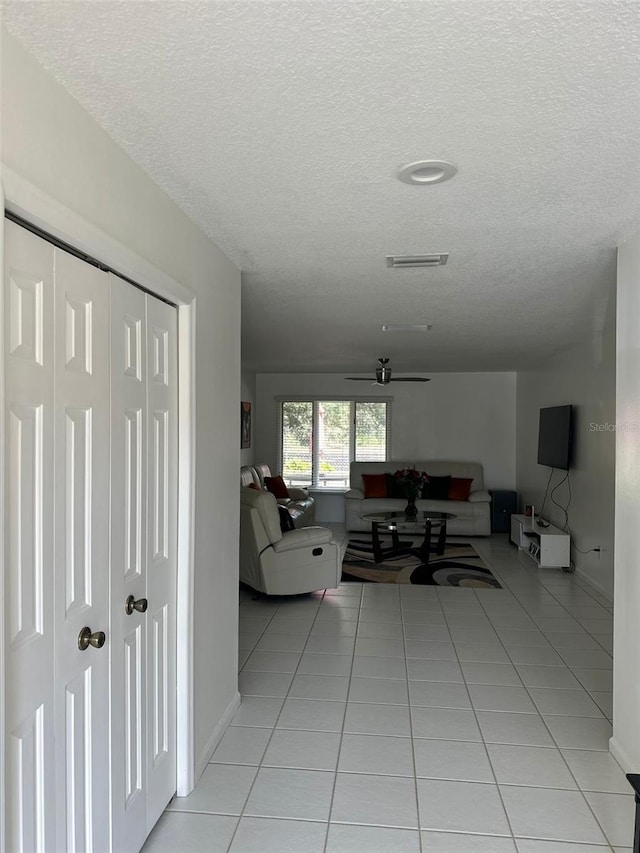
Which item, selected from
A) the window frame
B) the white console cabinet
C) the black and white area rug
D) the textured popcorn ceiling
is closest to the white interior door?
the textured popcorn ceiling

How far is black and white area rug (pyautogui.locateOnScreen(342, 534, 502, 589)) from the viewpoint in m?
5.97

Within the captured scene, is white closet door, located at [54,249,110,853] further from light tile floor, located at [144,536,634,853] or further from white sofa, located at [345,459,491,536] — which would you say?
white sofa, located at [345,459,491,536]

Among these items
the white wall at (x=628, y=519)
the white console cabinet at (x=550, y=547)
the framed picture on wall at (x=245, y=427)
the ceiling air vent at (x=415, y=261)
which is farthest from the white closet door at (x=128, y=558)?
the framed picture on wall at (x=245, y=427)

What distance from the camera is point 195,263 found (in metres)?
2.49

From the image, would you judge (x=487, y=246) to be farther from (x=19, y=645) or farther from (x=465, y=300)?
(x=19, y=645)

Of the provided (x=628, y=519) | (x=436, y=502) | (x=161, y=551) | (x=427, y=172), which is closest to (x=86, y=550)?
(x=161, y=551)

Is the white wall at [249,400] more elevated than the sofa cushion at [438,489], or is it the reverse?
the white wall at [249,400]

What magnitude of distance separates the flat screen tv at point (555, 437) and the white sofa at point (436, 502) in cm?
131

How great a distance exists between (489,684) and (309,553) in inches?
78.0

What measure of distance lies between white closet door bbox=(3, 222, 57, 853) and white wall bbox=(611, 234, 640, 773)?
232cm

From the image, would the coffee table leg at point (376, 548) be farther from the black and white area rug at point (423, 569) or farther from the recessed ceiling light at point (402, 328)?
the recessed ceiling light at point (402, 328)

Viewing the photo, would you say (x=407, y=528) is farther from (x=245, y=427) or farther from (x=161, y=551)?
(x=161, y=551)

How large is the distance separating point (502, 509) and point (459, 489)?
0.68 meters

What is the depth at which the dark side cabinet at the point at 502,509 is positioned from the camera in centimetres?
862
